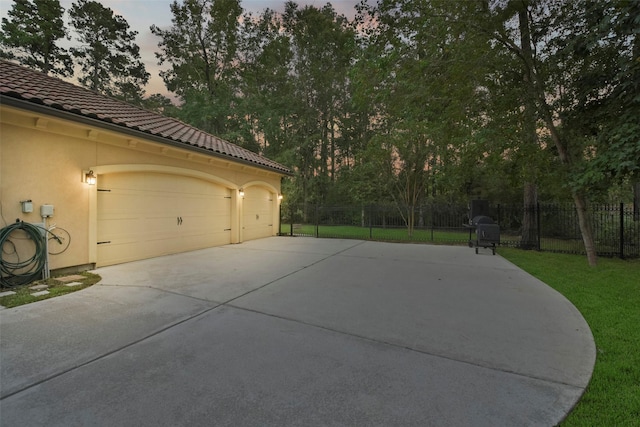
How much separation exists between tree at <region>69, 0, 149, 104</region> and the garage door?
62.5 feet

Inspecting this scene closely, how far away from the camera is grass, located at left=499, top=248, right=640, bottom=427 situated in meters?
1.88

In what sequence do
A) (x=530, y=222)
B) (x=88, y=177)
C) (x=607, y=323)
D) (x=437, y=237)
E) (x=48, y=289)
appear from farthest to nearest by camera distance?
(x=437, y=237)
(x=530, y=222)
(x=88, y=177)
(x=48, y=289)
(x=607, y=323)

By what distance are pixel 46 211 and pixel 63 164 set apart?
0.95 meters

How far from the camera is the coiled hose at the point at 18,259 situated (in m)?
4.54

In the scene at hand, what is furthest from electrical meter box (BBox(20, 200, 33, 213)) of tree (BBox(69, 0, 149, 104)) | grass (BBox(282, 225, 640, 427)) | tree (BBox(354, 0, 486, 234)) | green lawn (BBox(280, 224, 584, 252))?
tree (BBox(69, 0, 149, 104))

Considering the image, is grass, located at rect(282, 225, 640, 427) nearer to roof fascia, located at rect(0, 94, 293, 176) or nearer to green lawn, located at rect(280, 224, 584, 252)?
green lawn, located at rect(280, 224, 584, 252)

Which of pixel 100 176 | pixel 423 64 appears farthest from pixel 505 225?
pixel 100 176

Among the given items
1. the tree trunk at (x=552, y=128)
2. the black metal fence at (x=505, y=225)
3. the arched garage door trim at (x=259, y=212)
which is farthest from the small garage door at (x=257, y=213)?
the tree trunk at (x=552, y=128)

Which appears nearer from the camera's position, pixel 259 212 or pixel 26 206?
pixel 26 206

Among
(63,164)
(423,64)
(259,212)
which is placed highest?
(423,64)

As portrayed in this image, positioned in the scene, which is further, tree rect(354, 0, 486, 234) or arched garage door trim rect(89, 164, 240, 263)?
tree rect(354, 0, 486, 234)

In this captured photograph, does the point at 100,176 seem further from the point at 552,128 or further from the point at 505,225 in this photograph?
the point at 505,225

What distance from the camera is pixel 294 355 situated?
8.47ft

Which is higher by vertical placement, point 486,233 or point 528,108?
point 528,108
